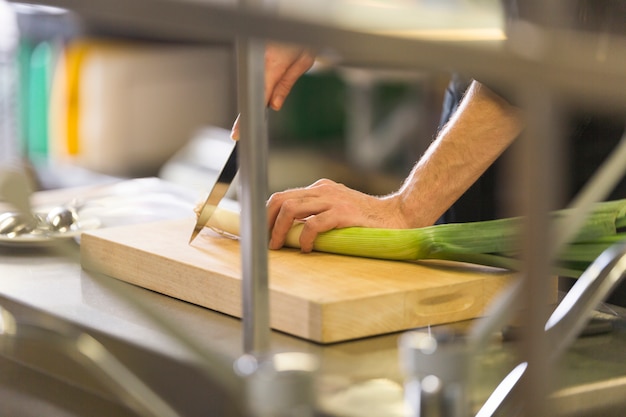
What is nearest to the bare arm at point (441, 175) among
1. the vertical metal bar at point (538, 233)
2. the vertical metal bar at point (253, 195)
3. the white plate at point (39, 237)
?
the white plate at point (39, 237)

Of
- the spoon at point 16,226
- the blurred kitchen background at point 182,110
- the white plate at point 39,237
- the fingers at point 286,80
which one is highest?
the fingers at point 286,80

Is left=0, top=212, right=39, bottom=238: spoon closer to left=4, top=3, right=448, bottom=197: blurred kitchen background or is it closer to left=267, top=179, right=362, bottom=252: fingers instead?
left=267, top=179, right=362, bottom=252: fingers

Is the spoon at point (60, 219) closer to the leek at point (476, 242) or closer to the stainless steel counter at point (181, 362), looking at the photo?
the stainless steel counter at point (181, 362)

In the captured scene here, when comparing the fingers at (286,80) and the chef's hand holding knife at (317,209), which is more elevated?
the fingers at (286,80)

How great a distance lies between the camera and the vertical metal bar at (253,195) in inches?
19.9

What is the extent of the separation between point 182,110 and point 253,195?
14.9 ft

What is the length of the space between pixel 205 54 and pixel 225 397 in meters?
4.31

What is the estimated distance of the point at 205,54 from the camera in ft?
16.1

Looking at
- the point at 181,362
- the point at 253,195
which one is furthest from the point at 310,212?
the point at 253,195

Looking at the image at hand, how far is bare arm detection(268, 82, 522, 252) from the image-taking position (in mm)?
1067

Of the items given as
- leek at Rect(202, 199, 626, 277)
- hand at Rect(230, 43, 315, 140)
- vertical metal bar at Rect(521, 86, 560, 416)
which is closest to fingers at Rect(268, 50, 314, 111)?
hand at Rect(230, 43, 315, 140)

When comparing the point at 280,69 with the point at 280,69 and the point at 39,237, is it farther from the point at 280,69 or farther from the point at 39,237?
the point at 39,237

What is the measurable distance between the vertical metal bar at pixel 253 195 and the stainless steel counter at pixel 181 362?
78mm

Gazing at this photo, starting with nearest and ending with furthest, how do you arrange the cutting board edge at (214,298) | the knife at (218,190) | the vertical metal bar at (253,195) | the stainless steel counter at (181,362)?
the vertical metal bar at (253,195) < the stainless steel counter at (181,362) < the cutting board edge at (214,298) < the knife at (218,190)
